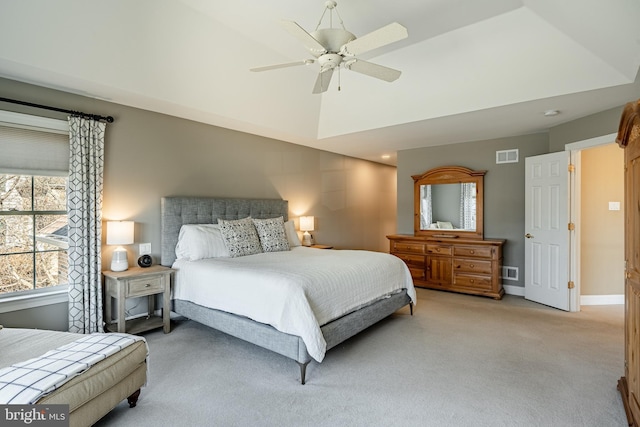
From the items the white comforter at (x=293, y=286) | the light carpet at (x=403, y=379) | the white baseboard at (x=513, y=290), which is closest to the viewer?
the light carpet at (x=403, y=379)

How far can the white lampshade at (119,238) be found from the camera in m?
3.34

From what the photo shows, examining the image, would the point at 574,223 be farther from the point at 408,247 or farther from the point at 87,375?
the point at 87,375

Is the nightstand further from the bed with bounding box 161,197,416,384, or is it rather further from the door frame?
the door frame

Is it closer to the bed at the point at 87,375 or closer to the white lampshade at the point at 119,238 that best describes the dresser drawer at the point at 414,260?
the white lampshade at the point at 119,238

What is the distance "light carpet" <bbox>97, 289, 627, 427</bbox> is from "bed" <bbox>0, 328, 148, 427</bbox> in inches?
8.4

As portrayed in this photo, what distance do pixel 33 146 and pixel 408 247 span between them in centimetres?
518

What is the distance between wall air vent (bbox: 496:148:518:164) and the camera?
204 inches

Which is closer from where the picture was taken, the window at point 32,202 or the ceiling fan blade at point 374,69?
the ceiling fan blade at point 374,69

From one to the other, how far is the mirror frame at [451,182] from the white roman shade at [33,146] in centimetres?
521

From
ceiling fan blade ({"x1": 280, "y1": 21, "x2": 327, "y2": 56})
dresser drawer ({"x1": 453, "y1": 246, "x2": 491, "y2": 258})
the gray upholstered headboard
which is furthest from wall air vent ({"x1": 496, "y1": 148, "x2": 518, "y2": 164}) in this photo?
ceiling fan blade ({"x1": 280, "y1": 21, "x2": 327, "y2": 56})

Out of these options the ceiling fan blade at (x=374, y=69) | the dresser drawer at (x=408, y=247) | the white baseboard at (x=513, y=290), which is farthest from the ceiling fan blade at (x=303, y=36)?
the white baseboard at (x=513, y=290)

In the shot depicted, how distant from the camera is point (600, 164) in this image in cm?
466

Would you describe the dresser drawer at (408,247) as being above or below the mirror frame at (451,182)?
below

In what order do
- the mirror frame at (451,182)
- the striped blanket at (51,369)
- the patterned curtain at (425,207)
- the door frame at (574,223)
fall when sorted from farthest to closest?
the patterned curtain at (425,207)
the mirror frame at (451,182)
the door frame at (574,223)
the striped blanket at (51,369)
